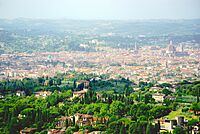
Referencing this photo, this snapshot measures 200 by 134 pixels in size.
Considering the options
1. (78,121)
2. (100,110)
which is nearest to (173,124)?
(78,121)

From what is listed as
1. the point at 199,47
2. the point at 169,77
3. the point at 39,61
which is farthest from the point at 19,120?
the point at 199,47

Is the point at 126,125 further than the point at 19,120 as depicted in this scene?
No

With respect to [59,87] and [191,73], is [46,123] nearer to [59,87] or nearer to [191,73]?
[59,87]

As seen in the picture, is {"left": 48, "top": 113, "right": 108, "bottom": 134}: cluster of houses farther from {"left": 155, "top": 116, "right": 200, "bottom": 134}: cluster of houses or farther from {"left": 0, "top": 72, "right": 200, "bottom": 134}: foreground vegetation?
{"left": 155, "top": 116, "right": 200, "bottom": 134}: cluster of houses

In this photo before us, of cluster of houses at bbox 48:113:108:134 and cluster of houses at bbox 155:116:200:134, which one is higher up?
cluster of houses at bbox 155:116:200:134

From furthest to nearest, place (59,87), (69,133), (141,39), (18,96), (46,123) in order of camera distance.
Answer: (141,39) < (59,87) < (18,96) < (46,123) < (69,133)

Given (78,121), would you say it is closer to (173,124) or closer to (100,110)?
(100,110)

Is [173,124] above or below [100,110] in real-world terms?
above

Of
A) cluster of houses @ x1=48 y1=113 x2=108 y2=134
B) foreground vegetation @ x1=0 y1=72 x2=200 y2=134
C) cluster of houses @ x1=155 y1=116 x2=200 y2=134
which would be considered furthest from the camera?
cluster of houses @ x1=48 y1=113 x2=108 y2=134

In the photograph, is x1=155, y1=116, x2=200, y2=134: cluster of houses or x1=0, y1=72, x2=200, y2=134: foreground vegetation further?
x1=0, y1=72, x2=200, y2=134: foreground vegetation

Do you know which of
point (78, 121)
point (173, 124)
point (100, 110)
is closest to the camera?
point (173, 124)

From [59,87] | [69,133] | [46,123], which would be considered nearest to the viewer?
[69,133]
